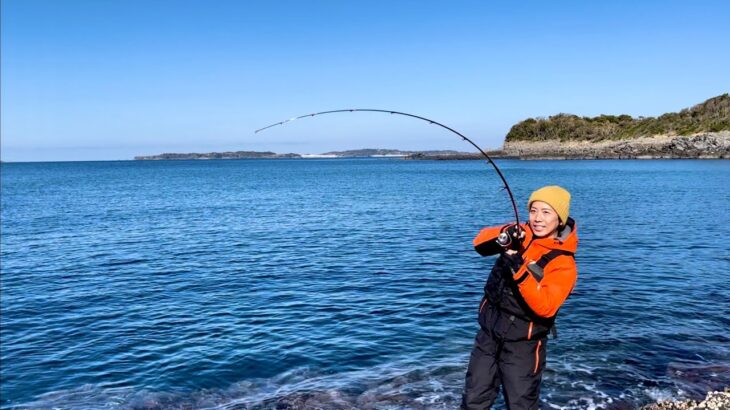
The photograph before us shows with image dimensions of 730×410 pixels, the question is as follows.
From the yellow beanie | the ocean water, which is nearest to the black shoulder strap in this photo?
the yellow beanie

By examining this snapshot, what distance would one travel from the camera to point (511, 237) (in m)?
5.35

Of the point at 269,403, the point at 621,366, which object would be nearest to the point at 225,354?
the point at 269,403

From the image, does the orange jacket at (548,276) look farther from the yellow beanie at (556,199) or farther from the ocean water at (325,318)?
the ocean water at (325,318)

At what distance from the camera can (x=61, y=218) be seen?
39.9m

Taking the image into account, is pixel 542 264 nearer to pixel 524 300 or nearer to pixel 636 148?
pixel 524 300

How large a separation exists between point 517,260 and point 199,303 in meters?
13.2

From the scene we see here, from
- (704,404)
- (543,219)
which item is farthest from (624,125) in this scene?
(543,219)

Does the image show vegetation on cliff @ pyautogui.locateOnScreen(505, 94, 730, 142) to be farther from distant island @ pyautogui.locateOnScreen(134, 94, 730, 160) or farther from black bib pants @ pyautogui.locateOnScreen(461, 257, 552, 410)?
black bib pants @ pyautogui.locateOnScreen(461, 257, 552, 410)

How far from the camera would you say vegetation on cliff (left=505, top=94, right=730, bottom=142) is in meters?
127

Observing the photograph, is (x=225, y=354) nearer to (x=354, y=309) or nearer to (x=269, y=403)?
(x=269, y=403)

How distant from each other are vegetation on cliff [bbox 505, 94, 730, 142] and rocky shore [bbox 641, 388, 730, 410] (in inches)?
5043

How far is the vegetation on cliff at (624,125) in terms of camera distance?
5015 inches

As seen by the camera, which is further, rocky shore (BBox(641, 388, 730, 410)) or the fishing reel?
rocky shore (BBox(641, 388, 730, 410))

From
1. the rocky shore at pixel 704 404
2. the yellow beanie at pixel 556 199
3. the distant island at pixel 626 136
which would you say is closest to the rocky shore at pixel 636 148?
the distant island at pixel 626 136
